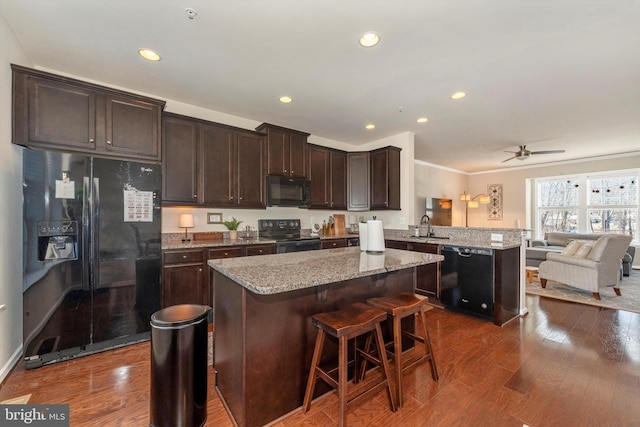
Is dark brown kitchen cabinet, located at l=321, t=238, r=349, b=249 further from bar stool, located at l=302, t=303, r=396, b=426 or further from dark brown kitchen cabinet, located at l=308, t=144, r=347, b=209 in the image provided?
bar stool, located at l=302, t=303, r=396, b=426

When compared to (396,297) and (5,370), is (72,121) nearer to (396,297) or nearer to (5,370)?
(5,370)

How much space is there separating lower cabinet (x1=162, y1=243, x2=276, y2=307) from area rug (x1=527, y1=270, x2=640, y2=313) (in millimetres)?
4846

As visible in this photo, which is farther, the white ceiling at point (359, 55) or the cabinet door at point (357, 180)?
the cabinet door at point (357, 180)

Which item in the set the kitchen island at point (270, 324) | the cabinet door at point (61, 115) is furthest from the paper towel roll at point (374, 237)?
the cabinet door at point (61, 115)

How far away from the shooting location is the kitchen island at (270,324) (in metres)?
1.49

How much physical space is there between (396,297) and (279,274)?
0.96 m

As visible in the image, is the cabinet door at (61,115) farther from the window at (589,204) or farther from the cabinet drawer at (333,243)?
the window at (589,204)

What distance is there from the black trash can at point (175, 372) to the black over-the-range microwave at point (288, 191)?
245 cm

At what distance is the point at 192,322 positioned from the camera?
1.56m

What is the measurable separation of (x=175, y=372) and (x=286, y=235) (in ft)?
9.15

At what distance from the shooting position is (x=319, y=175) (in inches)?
178

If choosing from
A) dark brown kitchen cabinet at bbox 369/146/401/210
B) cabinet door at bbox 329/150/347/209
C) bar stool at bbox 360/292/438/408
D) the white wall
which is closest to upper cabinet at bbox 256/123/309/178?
cabinet door at bbox 329/150/347/209

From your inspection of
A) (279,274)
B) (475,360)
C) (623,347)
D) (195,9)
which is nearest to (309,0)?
(195,9)

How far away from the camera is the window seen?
246 inches
